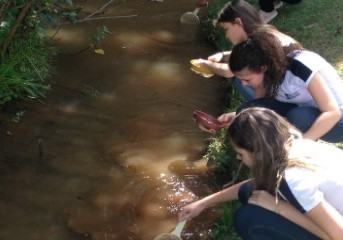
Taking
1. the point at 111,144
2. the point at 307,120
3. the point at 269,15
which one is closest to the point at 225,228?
the point at 307,120

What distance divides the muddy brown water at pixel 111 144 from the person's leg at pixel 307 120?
2.30 ft

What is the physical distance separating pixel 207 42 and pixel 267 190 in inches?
116

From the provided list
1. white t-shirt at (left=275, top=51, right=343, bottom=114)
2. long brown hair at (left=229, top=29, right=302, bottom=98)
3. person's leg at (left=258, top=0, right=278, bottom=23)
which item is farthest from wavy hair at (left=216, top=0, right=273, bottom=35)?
person's leg at (left=258, top=0, right=278, bottom=23)

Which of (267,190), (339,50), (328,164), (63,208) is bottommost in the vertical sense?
(63,208)

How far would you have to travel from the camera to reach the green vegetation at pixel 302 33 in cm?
321

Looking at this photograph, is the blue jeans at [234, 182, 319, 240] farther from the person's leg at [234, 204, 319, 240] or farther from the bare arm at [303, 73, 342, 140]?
the bare arm at [303, 73, 342, 140]

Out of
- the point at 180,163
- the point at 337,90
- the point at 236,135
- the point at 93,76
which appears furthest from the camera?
the point at 93,76

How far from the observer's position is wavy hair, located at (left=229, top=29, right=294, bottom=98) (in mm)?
2412

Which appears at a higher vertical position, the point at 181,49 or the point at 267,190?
the point at 267,190

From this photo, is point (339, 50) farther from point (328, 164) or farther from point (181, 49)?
point (328, 164)

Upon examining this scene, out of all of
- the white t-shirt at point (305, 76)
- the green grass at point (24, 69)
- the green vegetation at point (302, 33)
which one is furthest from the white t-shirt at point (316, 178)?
the green grass at point (24, 69)

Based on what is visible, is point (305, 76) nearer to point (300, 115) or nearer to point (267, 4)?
point (300, 115)

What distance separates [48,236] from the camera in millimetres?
2715

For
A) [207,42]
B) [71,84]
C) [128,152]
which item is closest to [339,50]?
[207,42]
